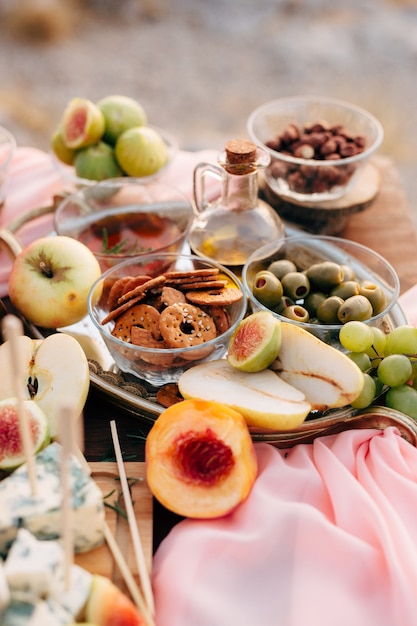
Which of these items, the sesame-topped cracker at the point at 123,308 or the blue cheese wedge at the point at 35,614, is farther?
the sesame-topped cracker at the point at 123,308

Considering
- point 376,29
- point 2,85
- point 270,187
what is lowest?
point 2,85

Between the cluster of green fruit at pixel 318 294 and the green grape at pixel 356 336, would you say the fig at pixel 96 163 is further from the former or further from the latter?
the green grape at pixel 356 336

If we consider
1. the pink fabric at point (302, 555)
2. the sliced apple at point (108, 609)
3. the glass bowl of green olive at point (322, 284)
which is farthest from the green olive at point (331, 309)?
the sliced apple at point (108, 609)

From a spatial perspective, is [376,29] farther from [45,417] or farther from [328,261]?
[45,417]

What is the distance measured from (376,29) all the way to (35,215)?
4.17 metres

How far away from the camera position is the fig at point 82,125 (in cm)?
198

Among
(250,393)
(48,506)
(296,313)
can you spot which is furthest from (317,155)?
(48,506)

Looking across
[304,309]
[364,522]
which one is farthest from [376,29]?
[364,522]

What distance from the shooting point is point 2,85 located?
4461 mm

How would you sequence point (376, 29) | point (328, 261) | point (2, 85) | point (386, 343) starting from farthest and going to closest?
point (376, 29)
point (2, 85)
point (328, 261)
point (386, 343)

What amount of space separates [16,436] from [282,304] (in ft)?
2.02

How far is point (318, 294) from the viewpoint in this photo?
1.51 m

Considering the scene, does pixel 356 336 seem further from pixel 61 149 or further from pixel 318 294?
pixel 61 149

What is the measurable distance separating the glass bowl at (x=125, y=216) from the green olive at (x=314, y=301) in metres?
0.40
